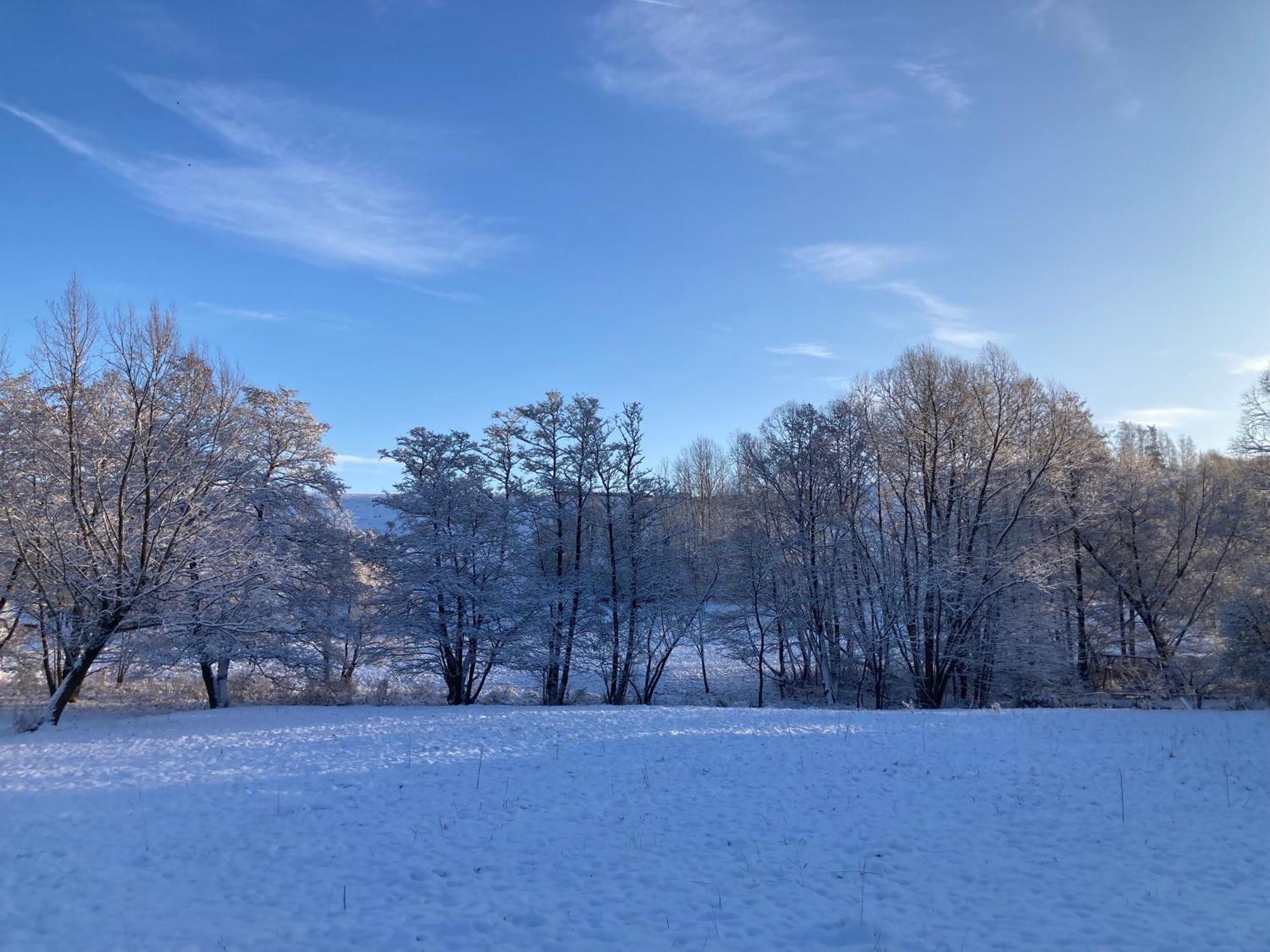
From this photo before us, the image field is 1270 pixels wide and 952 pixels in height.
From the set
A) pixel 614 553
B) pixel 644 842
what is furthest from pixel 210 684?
pixel 644 842

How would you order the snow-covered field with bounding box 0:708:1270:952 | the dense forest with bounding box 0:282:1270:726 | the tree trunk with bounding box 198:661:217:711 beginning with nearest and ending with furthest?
the snow-covered field with bounding box 0:708:1270:952, the dense forest with bounding box 0:282:1270:726, the tree trunk with bounding box 198:661:217:711

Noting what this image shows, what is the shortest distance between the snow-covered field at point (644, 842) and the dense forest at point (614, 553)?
607 centimetres

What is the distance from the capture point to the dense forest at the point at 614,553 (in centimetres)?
→ 1706

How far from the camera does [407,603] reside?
23750 mm

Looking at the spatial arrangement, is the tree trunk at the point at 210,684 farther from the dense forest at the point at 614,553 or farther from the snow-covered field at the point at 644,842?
the snow-covered field at the point at 644,842

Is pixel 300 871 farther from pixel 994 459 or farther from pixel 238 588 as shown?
pixel 994 459

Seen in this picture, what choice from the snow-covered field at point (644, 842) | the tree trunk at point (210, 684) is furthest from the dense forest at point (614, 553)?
the snow-covered field at point (644, 842)

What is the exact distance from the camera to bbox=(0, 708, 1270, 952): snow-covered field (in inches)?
241

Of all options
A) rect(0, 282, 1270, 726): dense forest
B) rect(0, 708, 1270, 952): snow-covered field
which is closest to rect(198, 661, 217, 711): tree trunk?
rect(0, 282, 1270, 726): dense forest

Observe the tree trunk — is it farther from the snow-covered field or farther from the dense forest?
the snow-covered field

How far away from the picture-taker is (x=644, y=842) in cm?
824

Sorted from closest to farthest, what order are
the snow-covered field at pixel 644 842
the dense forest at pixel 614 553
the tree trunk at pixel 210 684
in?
the snow-covered field at pixel 644 842, the dense forest at pixel 614 553, the tree trunk at pixel 210 684

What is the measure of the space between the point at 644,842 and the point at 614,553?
758 inches

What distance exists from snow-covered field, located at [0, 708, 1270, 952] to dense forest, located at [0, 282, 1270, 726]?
6.07 metres
